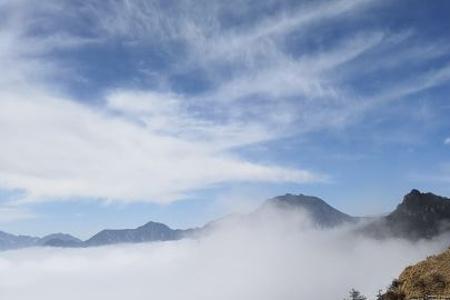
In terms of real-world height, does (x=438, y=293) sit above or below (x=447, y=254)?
below

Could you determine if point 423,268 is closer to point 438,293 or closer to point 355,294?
point 438,293

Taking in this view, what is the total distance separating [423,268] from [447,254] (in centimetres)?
535

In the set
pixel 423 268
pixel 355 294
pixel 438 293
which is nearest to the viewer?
pixel 438 293

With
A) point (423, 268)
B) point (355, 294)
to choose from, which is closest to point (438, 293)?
point (423, 268)

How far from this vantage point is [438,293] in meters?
87.9

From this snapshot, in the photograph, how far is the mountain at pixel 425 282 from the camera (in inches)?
3499

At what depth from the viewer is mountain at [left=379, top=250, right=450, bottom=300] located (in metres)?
88.9

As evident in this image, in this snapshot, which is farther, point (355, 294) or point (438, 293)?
point (355, 294)

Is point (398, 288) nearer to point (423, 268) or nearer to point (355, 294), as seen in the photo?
point (423, 268)

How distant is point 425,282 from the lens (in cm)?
9169

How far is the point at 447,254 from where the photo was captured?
9831 centimetres

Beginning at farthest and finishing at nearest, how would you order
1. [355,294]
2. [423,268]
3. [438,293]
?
[355,294] → [423,268] → [438,293]

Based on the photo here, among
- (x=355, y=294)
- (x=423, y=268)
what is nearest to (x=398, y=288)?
(x=423, y=268)

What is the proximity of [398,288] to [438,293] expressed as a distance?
10.1 metres
